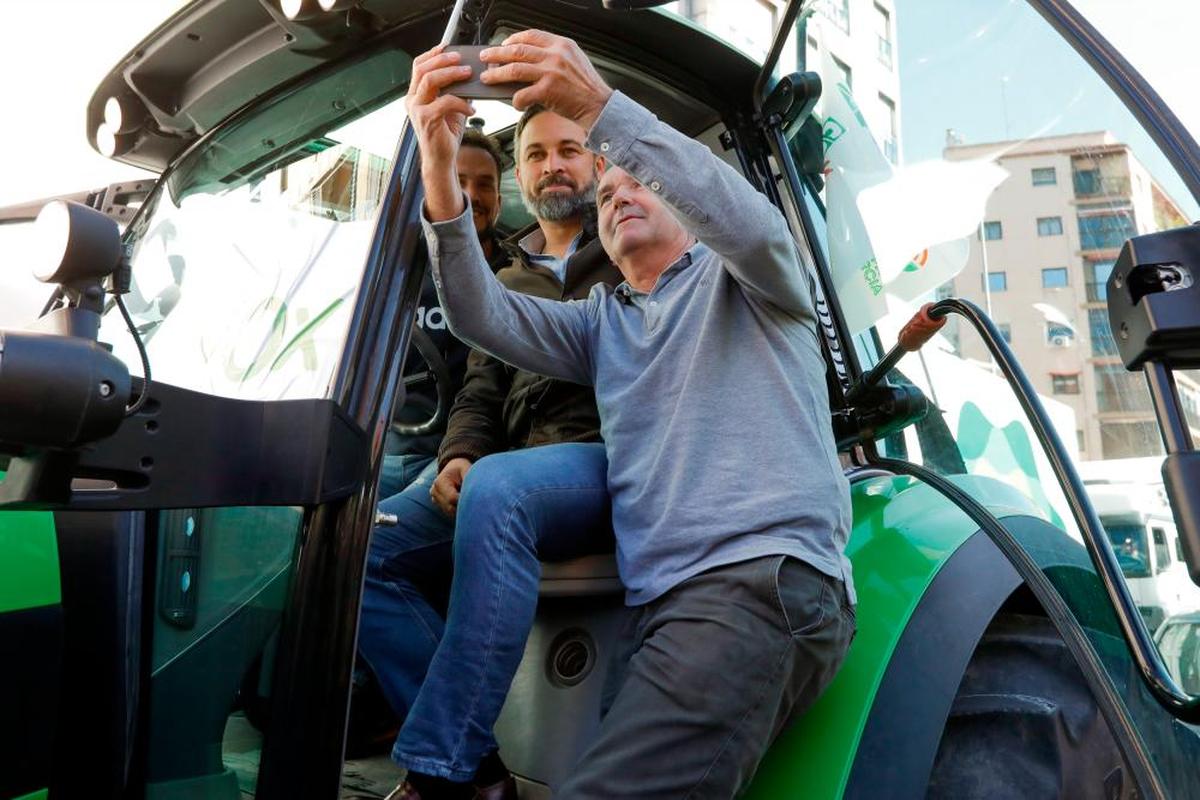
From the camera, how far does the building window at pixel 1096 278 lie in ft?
4.46

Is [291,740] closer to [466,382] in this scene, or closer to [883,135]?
[466,382]

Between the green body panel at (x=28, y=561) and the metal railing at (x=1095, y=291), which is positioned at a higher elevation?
the metal railing at (x=1095, y=291)

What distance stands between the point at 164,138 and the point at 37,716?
3.67ft

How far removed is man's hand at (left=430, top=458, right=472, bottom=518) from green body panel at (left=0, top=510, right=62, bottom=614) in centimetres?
70

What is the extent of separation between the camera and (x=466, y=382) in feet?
7.29

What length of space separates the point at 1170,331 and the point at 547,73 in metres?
0.80

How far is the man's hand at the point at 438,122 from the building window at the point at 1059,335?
865mm

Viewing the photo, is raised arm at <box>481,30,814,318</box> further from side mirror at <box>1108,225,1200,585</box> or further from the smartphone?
side mirror at <box>1108,225,1200,585</box>

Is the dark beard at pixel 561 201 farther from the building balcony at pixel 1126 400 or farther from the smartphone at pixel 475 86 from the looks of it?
the building balcony at pixel 1126 400

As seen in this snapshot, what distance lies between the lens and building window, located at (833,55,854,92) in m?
2.21

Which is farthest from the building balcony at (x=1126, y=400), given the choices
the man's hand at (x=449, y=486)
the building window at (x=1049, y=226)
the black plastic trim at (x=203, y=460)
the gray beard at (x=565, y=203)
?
the gray beard at (x=565, y=203)

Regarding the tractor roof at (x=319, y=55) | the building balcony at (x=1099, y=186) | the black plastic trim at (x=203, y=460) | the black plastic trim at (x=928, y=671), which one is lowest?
the black plastic trim at (x=928, y=671)

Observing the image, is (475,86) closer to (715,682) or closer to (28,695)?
(715,682)

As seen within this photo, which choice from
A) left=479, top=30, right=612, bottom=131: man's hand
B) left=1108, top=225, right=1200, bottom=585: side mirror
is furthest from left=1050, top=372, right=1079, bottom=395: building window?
left=479, top=30, right=612, bottom=131: man's hand
